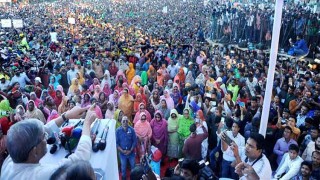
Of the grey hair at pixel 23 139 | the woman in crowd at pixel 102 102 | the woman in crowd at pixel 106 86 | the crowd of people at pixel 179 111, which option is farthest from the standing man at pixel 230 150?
the woman in crowd at pixel 106 86

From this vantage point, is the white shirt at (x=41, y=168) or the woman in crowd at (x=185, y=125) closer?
the white shirt at (x=41, y=168)

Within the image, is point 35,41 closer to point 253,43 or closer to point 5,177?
point 253,43

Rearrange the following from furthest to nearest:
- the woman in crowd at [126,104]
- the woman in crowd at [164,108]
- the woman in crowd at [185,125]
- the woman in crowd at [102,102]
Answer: the woman in crowd at [126,104], the woman in crowd at [102,102], the woman in crowd at [164,108], the woman in crowd at [185,125]

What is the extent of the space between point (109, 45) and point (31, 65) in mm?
4642

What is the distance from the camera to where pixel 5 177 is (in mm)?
1738

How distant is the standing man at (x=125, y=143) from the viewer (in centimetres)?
514

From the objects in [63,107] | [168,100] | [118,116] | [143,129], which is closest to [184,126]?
[143,129]

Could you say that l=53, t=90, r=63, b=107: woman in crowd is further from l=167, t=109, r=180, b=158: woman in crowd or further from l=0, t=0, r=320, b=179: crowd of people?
l=167, t=109, r=180, b=158: woman in crowd

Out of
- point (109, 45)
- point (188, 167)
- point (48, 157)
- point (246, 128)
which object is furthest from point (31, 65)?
point (48, 157)

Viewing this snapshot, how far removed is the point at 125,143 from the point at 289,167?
2191 mm

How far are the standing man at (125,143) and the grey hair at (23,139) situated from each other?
3.47 m

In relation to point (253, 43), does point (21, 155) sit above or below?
above

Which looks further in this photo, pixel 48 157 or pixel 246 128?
pixel 246 128

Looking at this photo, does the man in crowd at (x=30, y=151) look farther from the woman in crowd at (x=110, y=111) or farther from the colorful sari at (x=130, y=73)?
the colorful sari at (x=130, y=73)
